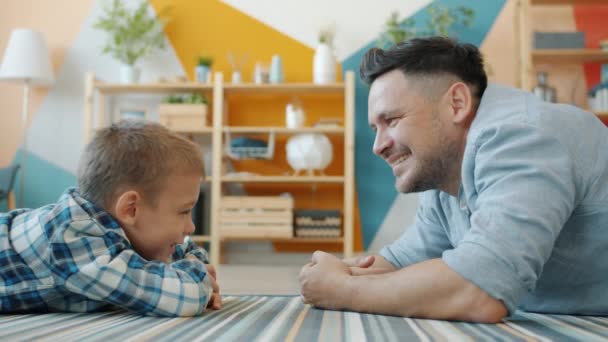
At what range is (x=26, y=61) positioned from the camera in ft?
13.5

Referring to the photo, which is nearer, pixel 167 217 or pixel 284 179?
pixel 167 217

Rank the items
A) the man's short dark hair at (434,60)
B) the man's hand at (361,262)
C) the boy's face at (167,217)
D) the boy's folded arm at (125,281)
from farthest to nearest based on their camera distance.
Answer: the man's hand at (361,262)
the man's short dark hair at (434,60)
the boy's face at (167,217)
the boy's folded arm at (125,281)

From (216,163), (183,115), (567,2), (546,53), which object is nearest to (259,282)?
(216,163)

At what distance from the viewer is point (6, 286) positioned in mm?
1166

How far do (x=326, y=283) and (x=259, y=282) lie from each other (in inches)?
61.9

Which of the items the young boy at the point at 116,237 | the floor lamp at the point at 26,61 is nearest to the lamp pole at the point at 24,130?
the floor lamp at the point at 26,61

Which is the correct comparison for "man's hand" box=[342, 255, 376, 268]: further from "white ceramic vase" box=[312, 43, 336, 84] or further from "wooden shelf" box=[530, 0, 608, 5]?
"wooden shelf" box=[530, 0, 608, 5]

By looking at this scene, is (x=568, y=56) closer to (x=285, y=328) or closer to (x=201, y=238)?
(x=201, y=238)

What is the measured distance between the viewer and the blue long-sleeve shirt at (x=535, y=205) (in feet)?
3.26

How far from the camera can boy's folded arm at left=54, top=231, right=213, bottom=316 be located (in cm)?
109

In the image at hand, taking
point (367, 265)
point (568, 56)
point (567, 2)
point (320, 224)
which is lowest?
point (320, 224)

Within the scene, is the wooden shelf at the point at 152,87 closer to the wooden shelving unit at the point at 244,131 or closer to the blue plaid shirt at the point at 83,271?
the wooden shelving unit at the point at 244,131

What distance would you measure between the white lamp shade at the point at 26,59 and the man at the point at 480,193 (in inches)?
133

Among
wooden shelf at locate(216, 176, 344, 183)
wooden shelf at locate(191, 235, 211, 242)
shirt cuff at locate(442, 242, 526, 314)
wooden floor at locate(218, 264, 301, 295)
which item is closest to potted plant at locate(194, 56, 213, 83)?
wooden shelf at locate(216, 176, 344, 183)
